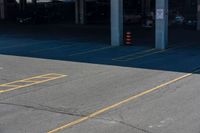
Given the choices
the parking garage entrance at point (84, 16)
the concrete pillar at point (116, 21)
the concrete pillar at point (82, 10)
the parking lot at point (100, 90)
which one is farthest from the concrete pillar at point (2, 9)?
the parking lot at point (100, 90)

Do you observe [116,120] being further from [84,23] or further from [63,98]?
[84,23]

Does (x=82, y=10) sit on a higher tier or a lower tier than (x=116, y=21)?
higher

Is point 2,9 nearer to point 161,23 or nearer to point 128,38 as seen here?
point 128,38

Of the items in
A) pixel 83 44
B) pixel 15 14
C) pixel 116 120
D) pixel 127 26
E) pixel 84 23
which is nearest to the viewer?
pixel 116 120

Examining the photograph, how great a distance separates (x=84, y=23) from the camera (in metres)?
48.8

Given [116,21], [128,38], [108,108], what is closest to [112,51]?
[128,38]

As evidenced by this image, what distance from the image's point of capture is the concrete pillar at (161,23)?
2570cm

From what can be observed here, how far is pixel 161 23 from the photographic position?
85.4 ft

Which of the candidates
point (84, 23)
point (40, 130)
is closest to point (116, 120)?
point (40, 130)

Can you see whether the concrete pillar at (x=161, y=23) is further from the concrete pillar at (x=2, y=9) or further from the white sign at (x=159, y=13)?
the concrete pillar at (x=2, y=9)

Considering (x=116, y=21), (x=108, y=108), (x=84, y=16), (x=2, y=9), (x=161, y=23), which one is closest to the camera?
(x=108, y=108)

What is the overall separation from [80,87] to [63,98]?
169 centimetres

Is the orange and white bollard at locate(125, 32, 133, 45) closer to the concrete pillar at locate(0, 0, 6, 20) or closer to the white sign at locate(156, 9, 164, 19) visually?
the white sign at locate(156, 9, 164, 19)

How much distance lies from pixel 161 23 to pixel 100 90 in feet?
43.6
